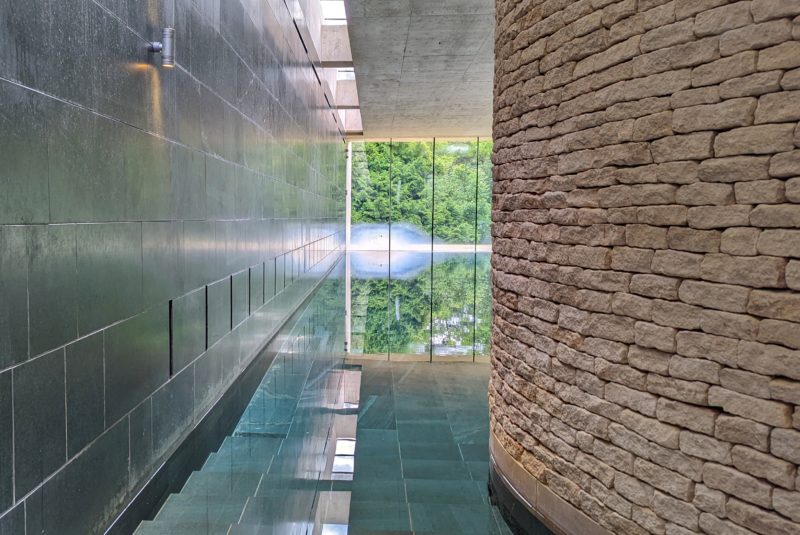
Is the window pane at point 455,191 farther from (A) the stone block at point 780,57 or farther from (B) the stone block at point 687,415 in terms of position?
(A) the stone block at point 780,57

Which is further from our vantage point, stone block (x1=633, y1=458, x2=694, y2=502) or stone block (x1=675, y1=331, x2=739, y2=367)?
stone block (x1=633, y1=458, x2=694, y2=502)

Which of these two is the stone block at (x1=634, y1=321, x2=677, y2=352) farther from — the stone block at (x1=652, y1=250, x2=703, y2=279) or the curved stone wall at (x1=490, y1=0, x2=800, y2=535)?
the stone block at (x1=652, y1=250, x2=703, y2=279)

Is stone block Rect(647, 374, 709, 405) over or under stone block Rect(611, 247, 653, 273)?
under

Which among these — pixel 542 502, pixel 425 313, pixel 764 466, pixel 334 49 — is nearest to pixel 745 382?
pixel 764 466

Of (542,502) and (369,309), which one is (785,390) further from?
(369,309)

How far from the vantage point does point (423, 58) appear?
14.6 m

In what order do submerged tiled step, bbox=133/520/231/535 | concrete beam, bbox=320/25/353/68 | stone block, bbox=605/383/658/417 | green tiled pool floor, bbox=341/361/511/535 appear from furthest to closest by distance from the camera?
concrete beam, bbox=320/25/353/68
green tiled pool floor, bbox=341/361/511/535
submerged tiled step, bbox=133/520/231/535
stone block, bbox=605/383/658/417

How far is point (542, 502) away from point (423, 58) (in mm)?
11937

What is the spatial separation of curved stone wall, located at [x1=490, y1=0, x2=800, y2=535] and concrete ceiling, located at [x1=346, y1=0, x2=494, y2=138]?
732 centimetres

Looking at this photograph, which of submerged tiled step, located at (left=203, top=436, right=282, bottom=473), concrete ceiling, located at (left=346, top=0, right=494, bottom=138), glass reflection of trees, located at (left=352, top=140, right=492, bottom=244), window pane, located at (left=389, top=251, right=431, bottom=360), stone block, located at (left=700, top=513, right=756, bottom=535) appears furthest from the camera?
glass reflection of trees, located at (left=352, top=140, right=492, bottom=244)

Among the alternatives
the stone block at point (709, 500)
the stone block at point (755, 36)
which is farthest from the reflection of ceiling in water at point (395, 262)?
the stone block at point (755, 36)

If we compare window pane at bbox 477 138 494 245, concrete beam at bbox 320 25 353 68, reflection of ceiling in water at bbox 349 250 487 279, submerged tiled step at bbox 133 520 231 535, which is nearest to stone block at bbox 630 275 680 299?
submerged tiled step at bbox 133 520 231 535

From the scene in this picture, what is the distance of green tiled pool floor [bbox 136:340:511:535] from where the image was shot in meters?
4.36

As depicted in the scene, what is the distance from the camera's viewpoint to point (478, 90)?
60.2 feet
